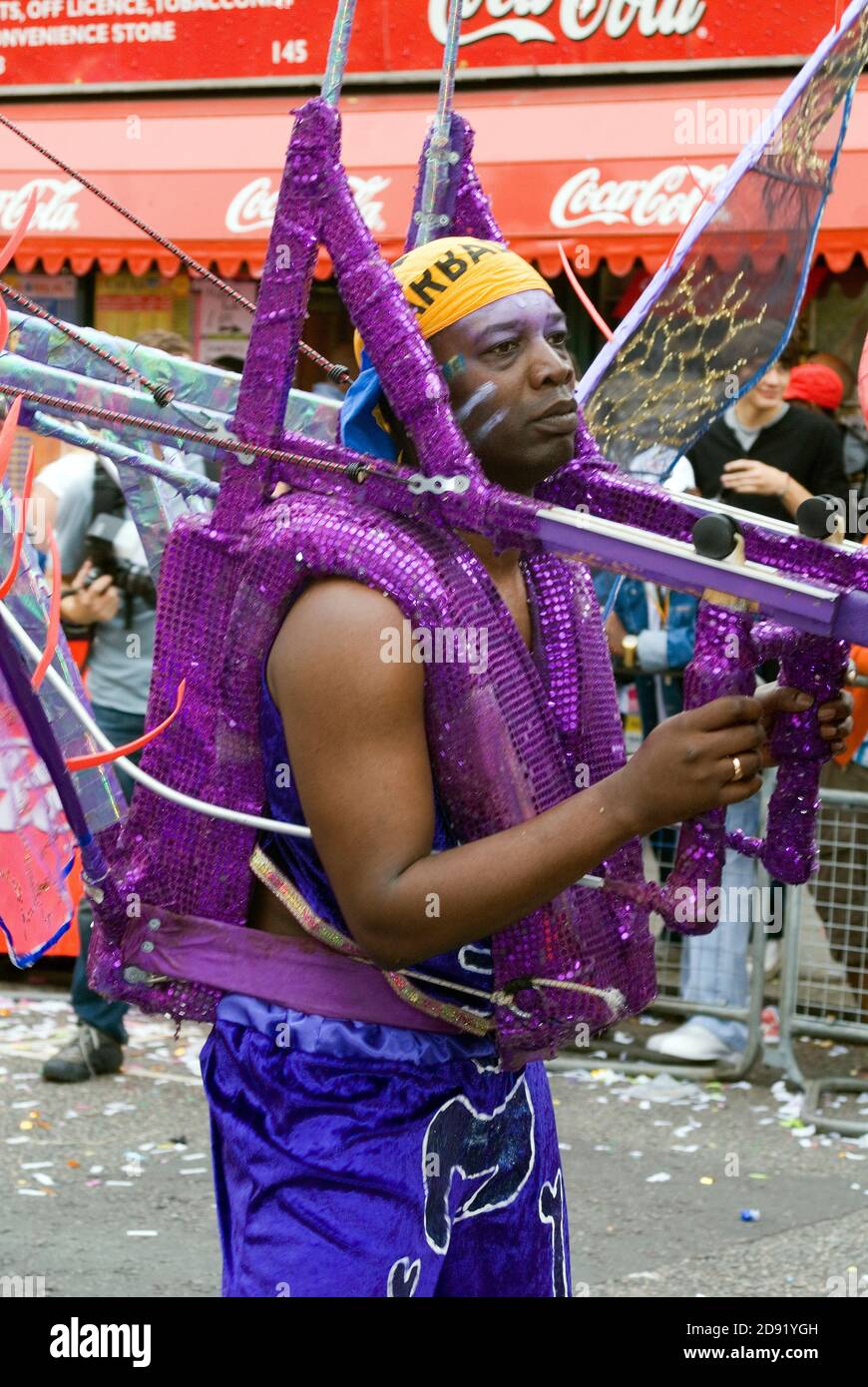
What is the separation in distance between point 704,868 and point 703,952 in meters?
4.05

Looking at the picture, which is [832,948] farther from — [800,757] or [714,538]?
[714,538]

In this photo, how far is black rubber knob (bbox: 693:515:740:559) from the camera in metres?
1.89

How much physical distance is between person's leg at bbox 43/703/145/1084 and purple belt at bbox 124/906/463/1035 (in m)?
3.34

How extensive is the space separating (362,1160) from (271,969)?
0.81 ft

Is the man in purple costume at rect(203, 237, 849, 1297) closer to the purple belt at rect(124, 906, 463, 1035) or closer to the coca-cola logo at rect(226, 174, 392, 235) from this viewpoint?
the purple belt at rect(124, 906, 463, 1035)

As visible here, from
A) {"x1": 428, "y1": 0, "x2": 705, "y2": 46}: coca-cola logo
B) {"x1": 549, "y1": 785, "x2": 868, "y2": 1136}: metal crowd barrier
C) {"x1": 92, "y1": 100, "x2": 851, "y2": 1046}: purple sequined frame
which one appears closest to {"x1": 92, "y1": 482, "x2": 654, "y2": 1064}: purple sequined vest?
{"x1": 92, "y1": 100, "x2": 851, "y2": 1046}: purple sequined frame

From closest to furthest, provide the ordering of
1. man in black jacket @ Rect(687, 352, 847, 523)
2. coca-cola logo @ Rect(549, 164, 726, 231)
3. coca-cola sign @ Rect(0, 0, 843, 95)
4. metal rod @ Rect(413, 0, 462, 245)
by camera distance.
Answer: metal rod @ Rect(413, 0, 462, 245) < man in black jacket @ Rect(687, 352, 847, 523) < coca-cola logo @ Rect(549, 164, 726, 231) < coca-cola sign @ Rect(0, 0, 843, 95)

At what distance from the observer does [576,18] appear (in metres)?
9.62

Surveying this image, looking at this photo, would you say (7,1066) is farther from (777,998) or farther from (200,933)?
(200,933)

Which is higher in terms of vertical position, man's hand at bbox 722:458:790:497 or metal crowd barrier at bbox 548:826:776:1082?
man's hand at bbox 722:458:790:497

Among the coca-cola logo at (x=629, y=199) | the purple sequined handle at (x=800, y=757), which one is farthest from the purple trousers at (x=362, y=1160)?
the coca-cola logo at (x=629, y=199)

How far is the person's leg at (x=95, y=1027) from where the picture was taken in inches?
221

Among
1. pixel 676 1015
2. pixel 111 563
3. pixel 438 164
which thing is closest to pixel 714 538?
pixel 438 164

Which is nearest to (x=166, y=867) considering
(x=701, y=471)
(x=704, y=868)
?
(x=704, y=868)
